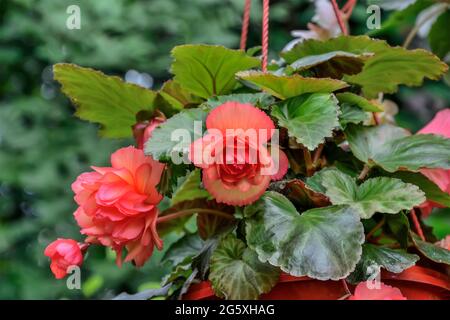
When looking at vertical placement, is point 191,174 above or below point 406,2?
below

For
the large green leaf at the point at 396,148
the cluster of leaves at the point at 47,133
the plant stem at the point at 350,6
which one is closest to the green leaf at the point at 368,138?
the large green leaf at the point at 396,148

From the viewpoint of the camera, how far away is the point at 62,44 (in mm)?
1989

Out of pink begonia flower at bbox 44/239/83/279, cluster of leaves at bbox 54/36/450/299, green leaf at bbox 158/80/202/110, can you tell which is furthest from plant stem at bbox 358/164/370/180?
pink begonia flower at bbox 44/239/83/279

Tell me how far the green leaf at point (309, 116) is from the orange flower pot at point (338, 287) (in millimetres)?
144

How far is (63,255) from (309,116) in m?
0.30

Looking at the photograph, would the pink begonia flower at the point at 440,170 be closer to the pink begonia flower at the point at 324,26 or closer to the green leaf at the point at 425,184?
the green leaf at the point at 425,184

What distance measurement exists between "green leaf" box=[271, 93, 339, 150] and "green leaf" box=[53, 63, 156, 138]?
0.19 m

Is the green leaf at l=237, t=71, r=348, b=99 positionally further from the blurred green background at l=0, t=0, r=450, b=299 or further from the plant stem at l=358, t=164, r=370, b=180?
the blurred green background at l=0, t=0, r=450, b=299

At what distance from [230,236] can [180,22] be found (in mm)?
1523

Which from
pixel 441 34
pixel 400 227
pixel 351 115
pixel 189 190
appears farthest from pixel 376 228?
pixel 441 34

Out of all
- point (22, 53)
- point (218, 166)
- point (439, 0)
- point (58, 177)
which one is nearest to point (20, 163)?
point (58, 177)

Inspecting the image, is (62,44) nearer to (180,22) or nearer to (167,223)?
(180,22)

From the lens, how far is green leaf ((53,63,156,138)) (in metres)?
0.82

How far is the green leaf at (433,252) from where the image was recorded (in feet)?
2.39
